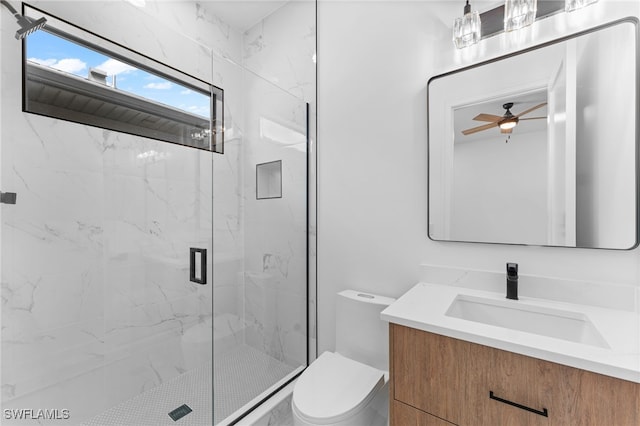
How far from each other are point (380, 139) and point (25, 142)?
176 centimetres

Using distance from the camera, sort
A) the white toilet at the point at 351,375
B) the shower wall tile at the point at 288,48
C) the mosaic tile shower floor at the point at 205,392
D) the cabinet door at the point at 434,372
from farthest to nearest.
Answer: the shower wall tile at the point at 288,48, the mosaic tile shower floor at the point at 205,392, the white toilet at the point at 351,375, the cabinet door at the point at 434,372

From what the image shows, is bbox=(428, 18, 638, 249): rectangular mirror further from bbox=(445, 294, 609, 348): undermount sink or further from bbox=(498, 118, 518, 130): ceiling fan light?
bbox=(445, 294, 609, 348): undermount sink

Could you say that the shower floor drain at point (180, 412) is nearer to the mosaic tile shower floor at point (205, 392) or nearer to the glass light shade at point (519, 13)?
the mosaic tile shower floor at point (205, 392)

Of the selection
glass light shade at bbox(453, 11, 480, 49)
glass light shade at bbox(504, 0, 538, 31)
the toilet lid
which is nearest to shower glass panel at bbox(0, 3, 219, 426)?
the toilet lid

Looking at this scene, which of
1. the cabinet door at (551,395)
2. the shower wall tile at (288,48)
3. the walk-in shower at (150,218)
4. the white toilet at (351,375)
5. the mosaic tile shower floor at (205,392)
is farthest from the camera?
the shower wall tile at (288,48)

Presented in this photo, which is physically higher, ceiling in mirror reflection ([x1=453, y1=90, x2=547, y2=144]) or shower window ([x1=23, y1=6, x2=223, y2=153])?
shower window ([x1=23, y1=6, x2=223, y2=153])

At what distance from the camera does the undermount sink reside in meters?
1.07

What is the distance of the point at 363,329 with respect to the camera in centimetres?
156

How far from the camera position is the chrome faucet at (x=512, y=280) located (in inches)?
48.1

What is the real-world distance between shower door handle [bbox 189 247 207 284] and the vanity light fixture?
1769 mm

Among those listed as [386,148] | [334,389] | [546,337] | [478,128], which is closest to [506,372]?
[546,337]

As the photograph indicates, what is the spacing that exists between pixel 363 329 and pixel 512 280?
745 mm

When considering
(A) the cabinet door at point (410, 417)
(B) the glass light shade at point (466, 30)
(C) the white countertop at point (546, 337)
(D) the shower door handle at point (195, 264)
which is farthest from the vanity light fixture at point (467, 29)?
(D) the shower door handle at point (195, 264)

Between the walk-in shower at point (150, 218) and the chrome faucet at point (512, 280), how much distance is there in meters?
1.23
